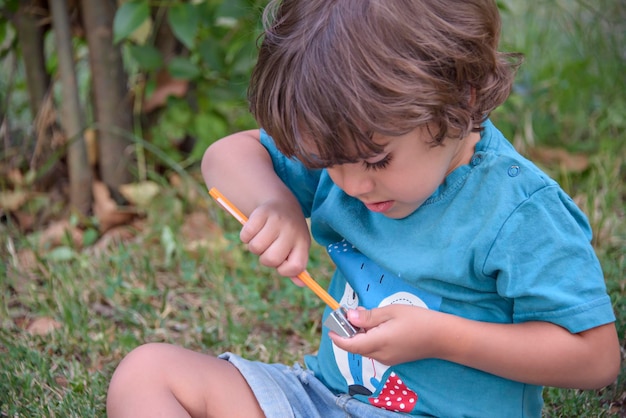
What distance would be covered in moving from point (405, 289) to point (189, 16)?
108cm

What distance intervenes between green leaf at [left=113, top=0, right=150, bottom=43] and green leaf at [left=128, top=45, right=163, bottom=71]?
0.42 feet

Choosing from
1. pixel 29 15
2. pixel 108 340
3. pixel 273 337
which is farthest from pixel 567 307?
pixel 29 15

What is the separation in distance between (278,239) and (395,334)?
21 centimetres

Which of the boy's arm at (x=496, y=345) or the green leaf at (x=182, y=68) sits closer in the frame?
A: the boy's arm at (x=496, y=345)

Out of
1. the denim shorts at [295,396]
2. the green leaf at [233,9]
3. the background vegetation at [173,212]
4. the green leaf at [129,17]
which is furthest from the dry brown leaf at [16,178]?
the denim shorts at [295,396]

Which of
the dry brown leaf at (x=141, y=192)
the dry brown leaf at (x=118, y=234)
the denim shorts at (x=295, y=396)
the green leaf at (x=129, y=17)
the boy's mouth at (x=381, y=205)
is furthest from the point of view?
the dry brown leaf at (x=141, y=192)

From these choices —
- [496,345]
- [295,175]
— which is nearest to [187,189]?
[295,175]

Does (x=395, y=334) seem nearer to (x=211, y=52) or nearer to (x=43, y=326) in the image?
(x=43, y=326)

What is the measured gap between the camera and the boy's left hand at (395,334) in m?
1.02

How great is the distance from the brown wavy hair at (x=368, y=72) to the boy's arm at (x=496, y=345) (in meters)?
0.21

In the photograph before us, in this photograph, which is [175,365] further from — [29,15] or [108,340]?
[29,15]

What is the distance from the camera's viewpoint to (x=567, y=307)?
3.28ft

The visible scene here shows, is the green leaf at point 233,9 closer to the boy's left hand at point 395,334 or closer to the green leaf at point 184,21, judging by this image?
the green leaf at point 184,21

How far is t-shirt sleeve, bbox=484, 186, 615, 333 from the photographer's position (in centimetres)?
100
